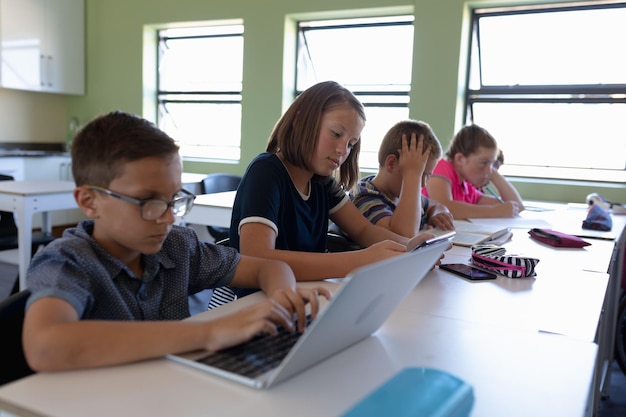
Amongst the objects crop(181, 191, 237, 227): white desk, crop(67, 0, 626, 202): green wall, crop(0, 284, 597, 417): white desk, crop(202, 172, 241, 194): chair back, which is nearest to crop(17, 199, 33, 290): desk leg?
crop(181, 191, 237, 227): white desk

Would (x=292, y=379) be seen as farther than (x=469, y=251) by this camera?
No

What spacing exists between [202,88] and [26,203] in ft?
8.16

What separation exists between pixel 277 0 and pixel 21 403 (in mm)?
4461

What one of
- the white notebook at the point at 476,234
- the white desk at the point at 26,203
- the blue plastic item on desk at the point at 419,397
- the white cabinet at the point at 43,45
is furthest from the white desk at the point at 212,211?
the white cabinet at the point at 43,45

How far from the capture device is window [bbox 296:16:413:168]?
14.5 feet

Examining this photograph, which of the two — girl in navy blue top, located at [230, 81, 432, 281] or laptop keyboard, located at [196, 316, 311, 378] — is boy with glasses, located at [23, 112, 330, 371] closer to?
laptop keyboard, located at [196, 316, 311, 378]

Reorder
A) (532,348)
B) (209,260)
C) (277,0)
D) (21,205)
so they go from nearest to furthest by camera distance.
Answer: (532,348) → (209,260) → (21,205) → (277,0)

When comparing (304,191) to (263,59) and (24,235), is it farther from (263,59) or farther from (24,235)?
(263,59)

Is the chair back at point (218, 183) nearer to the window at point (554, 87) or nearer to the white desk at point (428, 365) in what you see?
the window at point (554, 87)

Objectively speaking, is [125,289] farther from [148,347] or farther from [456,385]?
[456,385]

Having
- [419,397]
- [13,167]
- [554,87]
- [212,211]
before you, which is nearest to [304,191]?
[419,397]

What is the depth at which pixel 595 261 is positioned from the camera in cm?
163

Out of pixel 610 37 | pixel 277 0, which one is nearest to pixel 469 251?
pixel 610 37

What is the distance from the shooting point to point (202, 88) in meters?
5.27
